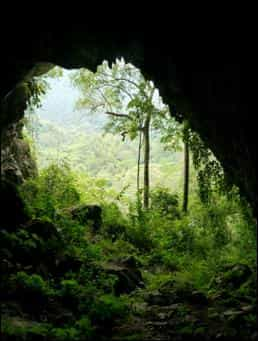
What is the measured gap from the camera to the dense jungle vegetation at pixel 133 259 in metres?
7.11

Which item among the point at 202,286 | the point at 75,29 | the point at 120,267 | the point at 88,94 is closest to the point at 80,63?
the point at 75,29

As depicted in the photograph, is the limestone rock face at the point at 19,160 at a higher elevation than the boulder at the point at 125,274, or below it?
higher

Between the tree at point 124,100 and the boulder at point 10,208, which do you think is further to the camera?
the tree at point 124,100

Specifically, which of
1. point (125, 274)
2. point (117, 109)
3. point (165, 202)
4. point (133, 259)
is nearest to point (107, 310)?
point (125, 274)

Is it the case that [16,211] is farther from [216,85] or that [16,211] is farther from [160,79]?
[216,85]

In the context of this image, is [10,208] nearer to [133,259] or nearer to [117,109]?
[133,259]

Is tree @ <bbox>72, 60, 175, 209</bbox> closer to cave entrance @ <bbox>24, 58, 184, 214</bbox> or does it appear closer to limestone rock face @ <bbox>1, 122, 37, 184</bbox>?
cave entrance @ <bbox>24, 58, 184, 214</bbox>

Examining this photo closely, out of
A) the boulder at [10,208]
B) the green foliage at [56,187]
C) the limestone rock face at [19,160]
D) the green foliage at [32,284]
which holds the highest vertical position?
the limestone rock face at [19,160]

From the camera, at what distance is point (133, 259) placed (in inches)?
444

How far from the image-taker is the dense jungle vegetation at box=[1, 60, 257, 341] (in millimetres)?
7109

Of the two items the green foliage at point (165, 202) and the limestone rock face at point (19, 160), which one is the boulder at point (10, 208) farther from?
the green foliage at point (165, 202)

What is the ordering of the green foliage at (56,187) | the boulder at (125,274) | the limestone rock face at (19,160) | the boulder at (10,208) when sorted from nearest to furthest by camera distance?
the boulder at (10,208)
the boulder at (125,274)
the limestone rock face at (19,160)
the green foliage at (56,187)

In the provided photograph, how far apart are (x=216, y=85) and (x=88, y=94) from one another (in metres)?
17.4

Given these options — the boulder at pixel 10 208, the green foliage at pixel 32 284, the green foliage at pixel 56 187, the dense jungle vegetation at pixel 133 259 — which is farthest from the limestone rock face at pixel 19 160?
the green foliage at pixel 32 284
